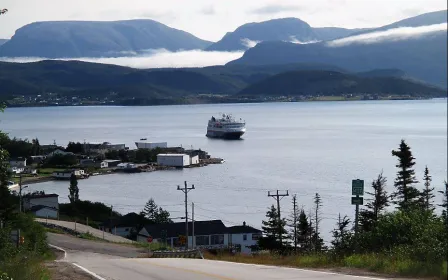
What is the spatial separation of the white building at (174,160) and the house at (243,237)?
→ 30.9m

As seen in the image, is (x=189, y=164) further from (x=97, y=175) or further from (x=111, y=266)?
(x=111, y=266)

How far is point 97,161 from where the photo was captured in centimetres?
5738

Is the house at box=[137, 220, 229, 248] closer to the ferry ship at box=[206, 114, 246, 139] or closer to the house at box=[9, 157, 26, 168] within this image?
the house at box=[9, 157, 26, 168]

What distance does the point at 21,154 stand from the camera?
195 feet

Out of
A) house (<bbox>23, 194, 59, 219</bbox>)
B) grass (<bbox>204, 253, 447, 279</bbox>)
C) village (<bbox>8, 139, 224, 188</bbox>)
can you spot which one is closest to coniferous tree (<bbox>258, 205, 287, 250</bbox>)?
grass (<bbox>204, 253, 447, 279</bbox>)

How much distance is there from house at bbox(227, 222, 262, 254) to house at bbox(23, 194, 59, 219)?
884 centimetres

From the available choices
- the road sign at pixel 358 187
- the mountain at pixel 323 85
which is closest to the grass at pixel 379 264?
the road sign at pixel 358 187

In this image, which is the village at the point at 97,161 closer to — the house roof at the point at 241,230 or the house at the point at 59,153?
the house at the point at 59,153

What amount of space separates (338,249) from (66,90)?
18933 centimetres

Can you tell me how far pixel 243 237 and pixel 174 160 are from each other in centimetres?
3193

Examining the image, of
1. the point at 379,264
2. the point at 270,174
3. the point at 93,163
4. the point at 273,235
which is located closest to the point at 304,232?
the point at 273,235

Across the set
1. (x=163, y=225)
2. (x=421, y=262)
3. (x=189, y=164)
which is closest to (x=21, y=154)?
(x=189, y=164)

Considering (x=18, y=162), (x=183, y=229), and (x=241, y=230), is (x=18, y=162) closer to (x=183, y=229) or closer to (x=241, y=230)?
(x=183, y=229)

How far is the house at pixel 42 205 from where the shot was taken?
1133 inches
